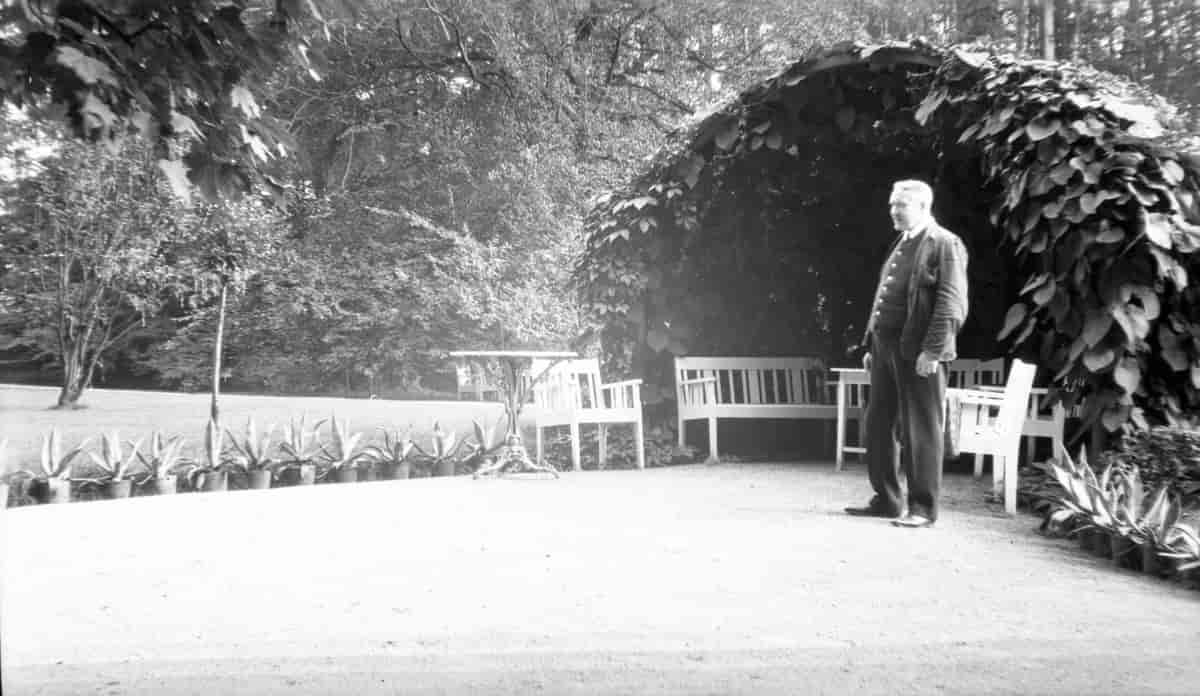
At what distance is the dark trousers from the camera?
3.83 metres

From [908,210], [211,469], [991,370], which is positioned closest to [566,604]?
[908,210]

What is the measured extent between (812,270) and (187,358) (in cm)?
527

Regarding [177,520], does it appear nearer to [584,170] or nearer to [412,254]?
[412,254]

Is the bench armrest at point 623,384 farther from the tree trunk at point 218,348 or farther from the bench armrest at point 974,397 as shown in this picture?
the tree trunk at point 218,348

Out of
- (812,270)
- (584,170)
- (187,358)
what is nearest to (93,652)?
(187,358)

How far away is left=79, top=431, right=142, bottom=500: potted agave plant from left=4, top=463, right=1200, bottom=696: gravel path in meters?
0.15

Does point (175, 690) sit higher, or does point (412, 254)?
point (412, 254)

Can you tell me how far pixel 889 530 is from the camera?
3881 mm

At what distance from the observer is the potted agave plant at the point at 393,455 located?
→ 18.0 feet

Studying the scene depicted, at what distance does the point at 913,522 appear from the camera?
395cm

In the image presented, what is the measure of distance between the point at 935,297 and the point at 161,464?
154 inches

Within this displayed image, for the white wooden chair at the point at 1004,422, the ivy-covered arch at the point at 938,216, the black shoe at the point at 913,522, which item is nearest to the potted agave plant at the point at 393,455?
the ivy-covered arch at the point at 938,216

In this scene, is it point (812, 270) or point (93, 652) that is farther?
point (812, 270)

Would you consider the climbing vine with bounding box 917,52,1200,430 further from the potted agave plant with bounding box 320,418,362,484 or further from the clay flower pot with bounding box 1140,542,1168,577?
the potted agave plant with bounding box 320,418,362,484
